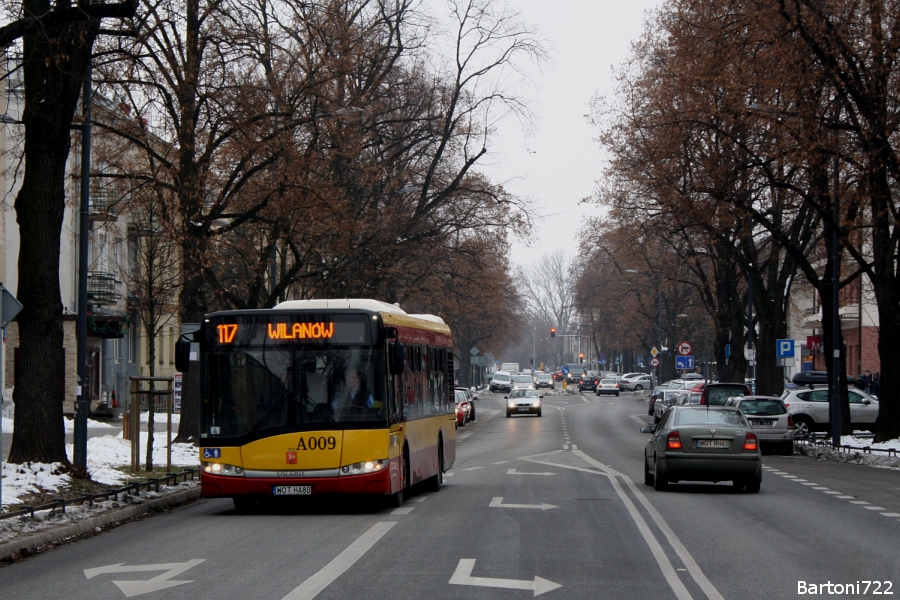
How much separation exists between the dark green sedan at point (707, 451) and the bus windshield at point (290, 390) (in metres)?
5.36

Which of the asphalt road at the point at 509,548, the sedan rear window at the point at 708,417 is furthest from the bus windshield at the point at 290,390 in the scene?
the sedan rear window at the point at 708,417

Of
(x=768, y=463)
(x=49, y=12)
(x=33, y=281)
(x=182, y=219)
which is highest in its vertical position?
(x=49, y=12)

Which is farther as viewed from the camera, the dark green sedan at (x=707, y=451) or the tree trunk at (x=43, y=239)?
the dark green sedan at (x=707, y=451)

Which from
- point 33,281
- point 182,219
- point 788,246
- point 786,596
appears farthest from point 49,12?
point 788,246

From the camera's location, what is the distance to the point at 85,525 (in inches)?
550

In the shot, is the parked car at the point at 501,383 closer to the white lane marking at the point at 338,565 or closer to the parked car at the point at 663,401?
the parked car at the point at 663,401

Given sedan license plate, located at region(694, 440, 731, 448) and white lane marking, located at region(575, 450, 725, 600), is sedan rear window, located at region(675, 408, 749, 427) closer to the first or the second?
sedan license plate, located at region(694, 440, 731, 448)

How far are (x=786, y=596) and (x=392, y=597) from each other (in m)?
2.95

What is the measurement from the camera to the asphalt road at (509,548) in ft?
30.8

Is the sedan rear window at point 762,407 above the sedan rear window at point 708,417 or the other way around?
the other way around

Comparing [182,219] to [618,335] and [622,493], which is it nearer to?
[622,493]

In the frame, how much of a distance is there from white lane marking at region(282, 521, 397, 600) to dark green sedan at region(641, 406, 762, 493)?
20.6ft

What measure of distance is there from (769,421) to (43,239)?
21.5m

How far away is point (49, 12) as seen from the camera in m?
15.7
